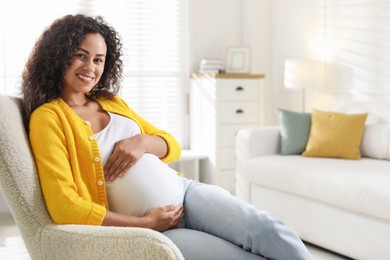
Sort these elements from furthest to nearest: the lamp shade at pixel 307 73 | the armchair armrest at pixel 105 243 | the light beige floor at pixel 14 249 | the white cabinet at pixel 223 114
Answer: the white cabinet at pixel 223 114 → the lamp shade at pixel 307 73 → the light beige floor at pixel 14 249 → the armchair armrest at pixel 105 243

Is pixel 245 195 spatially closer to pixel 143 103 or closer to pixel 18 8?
pixel 143 103

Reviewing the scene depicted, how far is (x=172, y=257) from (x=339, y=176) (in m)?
2.03

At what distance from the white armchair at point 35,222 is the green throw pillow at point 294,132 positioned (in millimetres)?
2480

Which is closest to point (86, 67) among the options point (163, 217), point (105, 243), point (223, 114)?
point (163, 217)

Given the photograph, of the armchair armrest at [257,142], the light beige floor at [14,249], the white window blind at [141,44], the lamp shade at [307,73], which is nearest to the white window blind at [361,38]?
the lamp shade at [307,73]

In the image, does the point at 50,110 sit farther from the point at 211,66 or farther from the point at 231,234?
the point at 211,66

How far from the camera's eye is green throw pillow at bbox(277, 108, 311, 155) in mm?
3865

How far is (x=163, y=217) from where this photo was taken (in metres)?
1.73

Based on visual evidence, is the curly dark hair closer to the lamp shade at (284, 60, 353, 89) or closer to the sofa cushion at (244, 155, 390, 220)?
the sofa cushion at (244, 155, 390, 220)

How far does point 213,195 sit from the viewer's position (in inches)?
70.7

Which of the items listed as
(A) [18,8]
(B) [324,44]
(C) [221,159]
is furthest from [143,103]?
(B) [324,44]

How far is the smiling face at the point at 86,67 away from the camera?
1.86 meters

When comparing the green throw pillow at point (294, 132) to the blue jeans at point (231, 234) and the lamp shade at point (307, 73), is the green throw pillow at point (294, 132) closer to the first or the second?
the lamp shade at point (307, 73)

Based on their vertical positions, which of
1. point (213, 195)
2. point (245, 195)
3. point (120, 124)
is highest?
point (120, 124)
